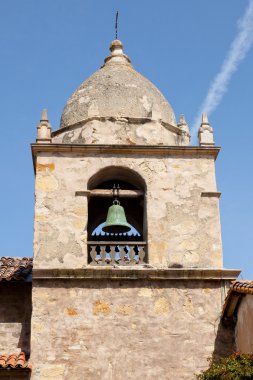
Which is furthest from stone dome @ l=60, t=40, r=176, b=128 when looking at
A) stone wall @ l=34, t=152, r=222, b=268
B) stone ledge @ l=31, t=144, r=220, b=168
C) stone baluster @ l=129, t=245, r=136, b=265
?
stone baluster @ l=129, t=245, r=136, b=265

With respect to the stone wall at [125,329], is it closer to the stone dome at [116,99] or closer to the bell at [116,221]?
the bell at [116,221]

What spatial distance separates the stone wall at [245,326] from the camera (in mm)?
11641

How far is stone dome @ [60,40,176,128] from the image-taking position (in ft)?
47.2

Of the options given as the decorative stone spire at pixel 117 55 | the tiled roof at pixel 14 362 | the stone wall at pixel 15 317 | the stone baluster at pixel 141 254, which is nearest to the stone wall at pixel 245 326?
the stone baluster at pixel 141 254

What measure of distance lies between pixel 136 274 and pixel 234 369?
2.77 metres

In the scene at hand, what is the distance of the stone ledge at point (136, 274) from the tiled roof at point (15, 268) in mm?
758

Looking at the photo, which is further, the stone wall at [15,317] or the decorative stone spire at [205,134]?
the decorative stone spire at [205,134]

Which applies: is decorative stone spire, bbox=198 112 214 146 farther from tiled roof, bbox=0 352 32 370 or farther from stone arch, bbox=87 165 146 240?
tiled roof, bbox=0 352 32 370

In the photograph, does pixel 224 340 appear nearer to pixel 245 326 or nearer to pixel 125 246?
pixel 245 326

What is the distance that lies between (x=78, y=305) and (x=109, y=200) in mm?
2623

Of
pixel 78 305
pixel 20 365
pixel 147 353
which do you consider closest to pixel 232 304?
pixel 147 353

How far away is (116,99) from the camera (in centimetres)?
1454

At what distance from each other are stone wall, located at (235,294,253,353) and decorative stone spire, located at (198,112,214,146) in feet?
Answer: 10.5

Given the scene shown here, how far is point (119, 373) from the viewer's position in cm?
1222
